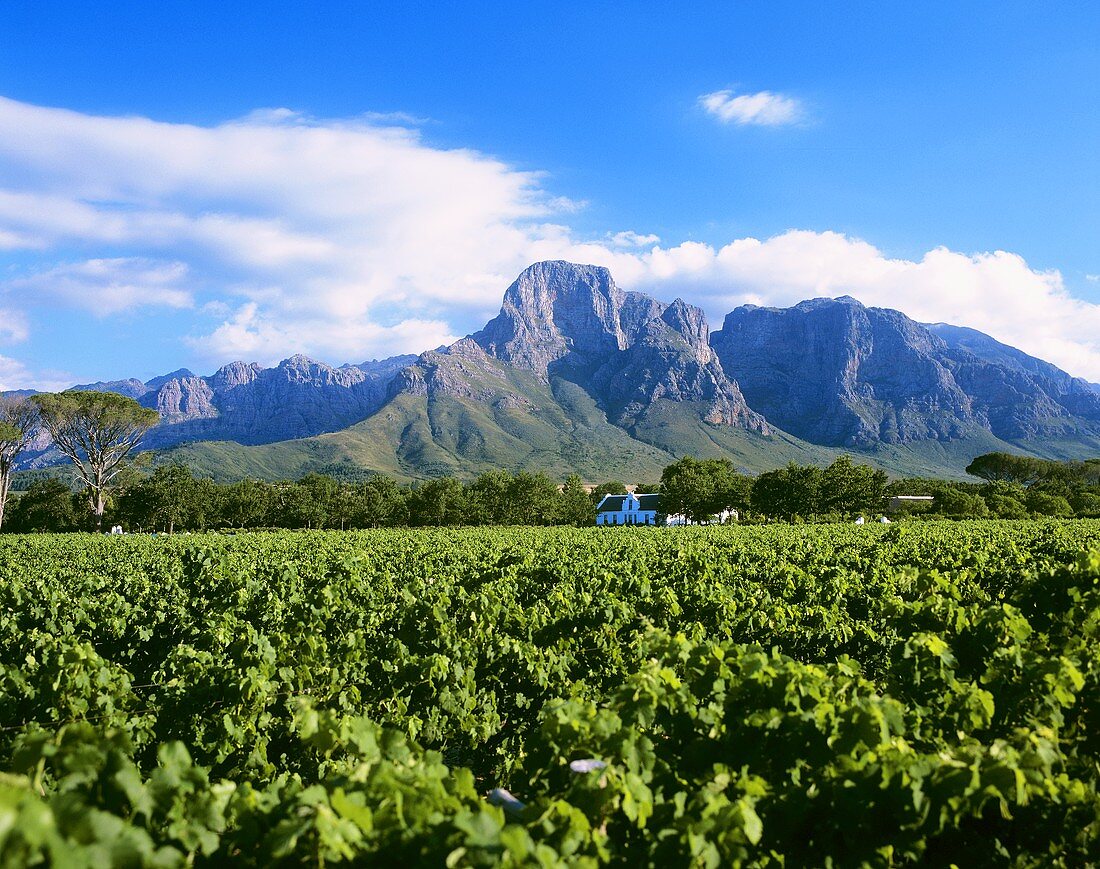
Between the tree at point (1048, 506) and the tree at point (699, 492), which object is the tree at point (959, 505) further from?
the tree at point (699, 492)

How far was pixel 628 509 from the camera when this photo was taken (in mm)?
A: 118312

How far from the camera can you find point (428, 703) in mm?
8484

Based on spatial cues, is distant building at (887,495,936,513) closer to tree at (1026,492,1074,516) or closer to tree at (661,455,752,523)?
tree at (1026,492,1074,516)

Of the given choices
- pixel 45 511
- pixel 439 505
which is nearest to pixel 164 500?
pixel 45 511

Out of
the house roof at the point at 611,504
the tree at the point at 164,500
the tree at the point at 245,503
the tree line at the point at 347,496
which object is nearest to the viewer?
the tree line at the point at 347,496

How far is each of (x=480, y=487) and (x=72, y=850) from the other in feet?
283

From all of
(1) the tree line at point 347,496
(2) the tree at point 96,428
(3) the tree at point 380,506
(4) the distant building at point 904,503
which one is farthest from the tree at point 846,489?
(2) the tree at point 96,428

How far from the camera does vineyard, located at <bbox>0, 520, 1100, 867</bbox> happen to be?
116 inches

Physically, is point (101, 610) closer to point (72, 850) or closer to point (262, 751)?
point (262, 751)

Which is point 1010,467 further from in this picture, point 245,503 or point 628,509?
point 245,503

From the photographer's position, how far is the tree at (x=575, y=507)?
89938 mm

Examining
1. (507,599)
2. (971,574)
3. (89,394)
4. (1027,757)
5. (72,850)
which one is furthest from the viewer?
(89,394)

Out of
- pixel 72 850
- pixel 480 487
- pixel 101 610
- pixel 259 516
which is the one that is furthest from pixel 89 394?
pixel 72 850

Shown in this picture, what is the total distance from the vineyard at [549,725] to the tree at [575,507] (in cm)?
7653
